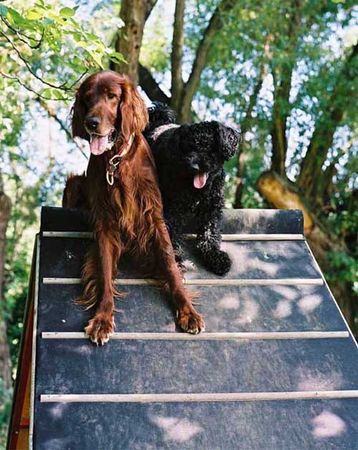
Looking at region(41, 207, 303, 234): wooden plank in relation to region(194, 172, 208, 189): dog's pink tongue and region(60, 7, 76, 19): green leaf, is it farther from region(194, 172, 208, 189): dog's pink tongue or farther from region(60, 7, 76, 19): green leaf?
region(60, 7, 76, 19): green leaf

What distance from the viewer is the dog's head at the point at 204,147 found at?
4.02 metres

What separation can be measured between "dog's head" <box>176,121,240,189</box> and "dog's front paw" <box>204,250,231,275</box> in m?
0.44

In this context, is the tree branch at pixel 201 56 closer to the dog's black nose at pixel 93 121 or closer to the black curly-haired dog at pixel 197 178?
the black curly-haired dog at pixel 197 178

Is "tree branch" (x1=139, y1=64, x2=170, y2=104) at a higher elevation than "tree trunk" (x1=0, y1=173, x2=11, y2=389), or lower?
higher

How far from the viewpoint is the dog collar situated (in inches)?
154

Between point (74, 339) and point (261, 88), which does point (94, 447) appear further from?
point (261, 88)

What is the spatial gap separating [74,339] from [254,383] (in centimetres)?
85

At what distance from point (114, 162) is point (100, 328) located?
0.81m

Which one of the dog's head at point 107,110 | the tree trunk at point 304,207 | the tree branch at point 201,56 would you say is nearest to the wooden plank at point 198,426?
the dog's head at point 107,110

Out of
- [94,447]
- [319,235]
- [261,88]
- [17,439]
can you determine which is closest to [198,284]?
[94,447]

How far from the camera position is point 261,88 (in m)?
9.38

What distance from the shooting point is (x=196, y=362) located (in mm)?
3713

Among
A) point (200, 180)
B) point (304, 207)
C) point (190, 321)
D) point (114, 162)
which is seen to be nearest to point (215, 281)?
point (190, 321)

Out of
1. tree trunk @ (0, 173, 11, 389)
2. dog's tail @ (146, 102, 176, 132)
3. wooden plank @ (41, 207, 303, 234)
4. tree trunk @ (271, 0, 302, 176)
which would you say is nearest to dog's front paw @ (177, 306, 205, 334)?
wooden plank @ (41, 207, 303, 234)
